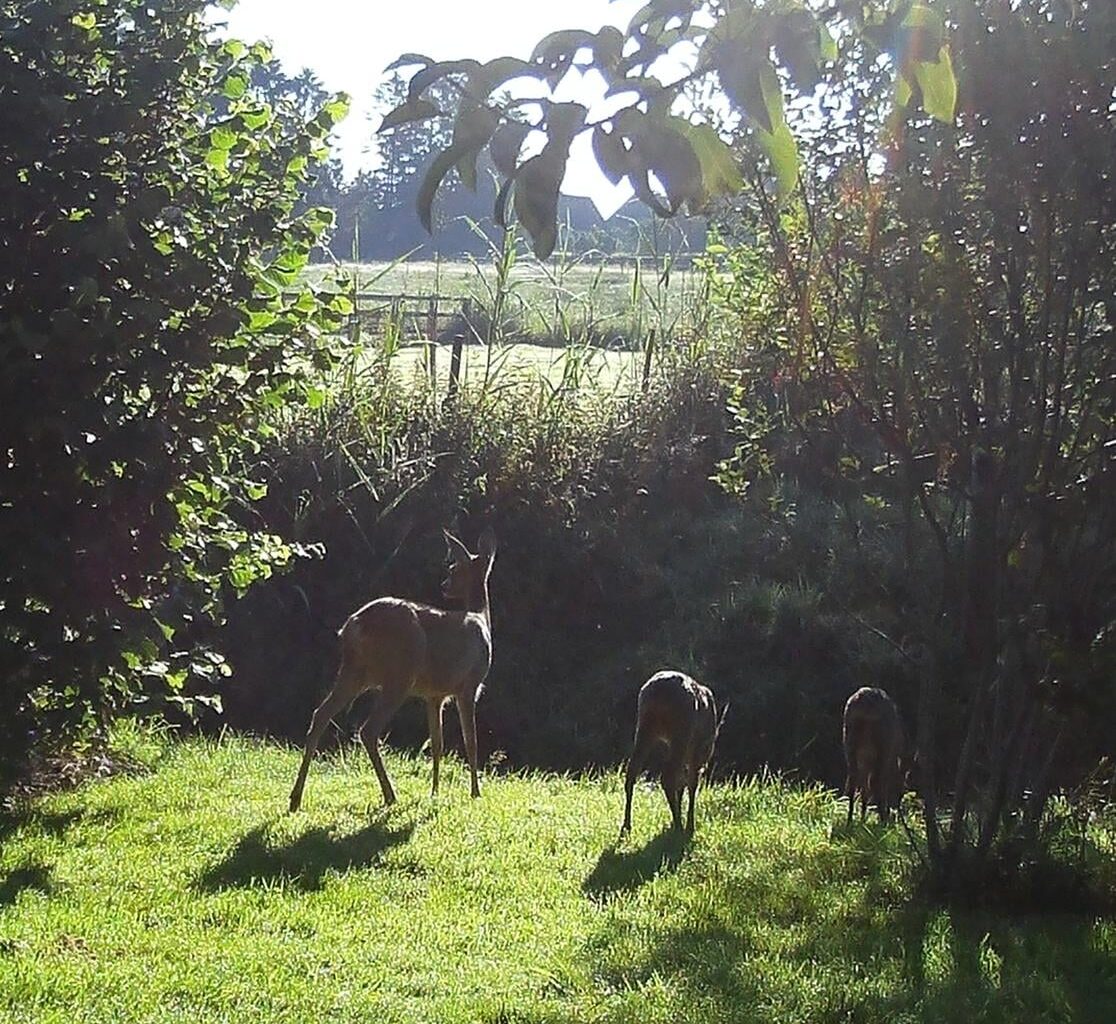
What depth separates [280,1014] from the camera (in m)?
5.62

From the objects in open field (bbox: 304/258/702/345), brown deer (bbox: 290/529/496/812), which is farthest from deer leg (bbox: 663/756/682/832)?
open field (bbox: 304/258/702/345)

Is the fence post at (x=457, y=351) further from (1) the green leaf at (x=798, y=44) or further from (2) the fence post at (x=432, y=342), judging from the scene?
(1) the green leaf at (x=798, y=44)

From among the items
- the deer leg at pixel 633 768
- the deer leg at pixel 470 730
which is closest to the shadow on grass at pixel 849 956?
the deer leg at pixel 633 768

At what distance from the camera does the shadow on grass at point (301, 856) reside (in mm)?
7520

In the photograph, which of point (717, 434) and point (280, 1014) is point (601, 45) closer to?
point (280, 1014)

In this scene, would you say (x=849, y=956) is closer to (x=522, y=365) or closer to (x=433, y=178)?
(x=433, y=178)

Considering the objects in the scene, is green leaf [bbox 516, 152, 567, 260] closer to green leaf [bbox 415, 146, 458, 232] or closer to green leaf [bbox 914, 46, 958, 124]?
green leaf [bbox 415, 146, 458, 232]

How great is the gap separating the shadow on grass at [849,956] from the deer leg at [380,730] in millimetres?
2132

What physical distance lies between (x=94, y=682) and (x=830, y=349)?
4179 mm

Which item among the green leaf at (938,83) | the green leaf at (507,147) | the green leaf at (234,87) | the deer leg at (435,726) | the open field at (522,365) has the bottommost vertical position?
the deer leg at (435,726)

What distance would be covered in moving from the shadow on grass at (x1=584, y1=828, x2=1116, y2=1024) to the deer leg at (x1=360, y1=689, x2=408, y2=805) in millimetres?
2132

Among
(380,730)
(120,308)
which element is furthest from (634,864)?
(120,308)

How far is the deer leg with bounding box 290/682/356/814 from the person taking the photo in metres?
9.27

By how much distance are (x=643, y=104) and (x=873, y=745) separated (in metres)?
7.28
